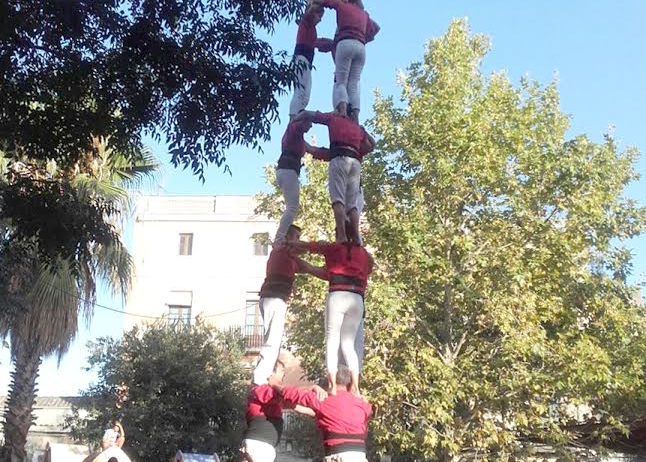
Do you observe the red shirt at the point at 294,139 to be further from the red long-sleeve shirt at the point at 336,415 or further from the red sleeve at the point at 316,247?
the red long-sleeve shirt at the point at 336,415

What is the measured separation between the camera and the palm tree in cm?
1509

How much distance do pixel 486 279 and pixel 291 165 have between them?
933 centimetres

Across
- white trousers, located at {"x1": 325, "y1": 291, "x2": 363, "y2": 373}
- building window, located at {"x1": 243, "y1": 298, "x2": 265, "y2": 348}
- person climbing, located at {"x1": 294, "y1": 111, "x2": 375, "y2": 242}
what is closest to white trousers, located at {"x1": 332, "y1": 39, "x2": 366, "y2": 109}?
person climbing, located at {"x1": 294, "y1": 111, "x2": 375, "y2": 242}

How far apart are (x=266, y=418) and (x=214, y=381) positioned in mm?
13695

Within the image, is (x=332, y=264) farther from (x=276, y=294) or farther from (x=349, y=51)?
(x=349, y=51)

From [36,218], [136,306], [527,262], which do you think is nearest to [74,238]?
[36,218]

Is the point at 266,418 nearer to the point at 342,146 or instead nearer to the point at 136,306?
the point at 342,146

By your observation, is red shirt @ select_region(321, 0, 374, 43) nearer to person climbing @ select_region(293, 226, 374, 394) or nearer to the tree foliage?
the tree foliage

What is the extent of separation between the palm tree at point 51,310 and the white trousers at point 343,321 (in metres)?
8.36

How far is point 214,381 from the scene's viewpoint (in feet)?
65.9

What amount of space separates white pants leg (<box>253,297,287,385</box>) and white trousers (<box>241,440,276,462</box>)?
0.57 m

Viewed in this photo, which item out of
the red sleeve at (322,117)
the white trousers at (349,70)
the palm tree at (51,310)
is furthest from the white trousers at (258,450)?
the palm tree at (51,310)

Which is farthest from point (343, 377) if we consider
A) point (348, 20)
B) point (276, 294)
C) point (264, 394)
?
point (348, 20)

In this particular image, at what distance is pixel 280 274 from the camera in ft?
24.7
